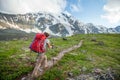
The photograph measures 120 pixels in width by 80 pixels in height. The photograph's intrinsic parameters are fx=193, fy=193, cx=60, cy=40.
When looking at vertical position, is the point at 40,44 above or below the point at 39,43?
below

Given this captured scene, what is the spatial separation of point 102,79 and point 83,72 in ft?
9.02

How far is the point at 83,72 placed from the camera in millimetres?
26938

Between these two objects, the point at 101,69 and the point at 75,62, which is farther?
the point at 75,62

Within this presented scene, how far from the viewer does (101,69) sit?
28984 millimetres

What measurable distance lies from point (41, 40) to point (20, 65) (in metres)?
7.07

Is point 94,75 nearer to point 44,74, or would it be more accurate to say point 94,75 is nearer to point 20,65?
point 44,74

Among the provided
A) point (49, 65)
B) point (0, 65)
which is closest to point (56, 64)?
point (49, 65)

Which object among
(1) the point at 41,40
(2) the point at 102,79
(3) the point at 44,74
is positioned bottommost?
(2) the point at 102,79

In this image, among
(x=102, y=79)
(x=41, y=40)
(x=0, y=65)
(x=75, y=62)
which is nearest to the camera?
(x=41, y=40)

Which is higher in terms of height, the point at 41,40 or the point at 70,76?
the point at 41,40

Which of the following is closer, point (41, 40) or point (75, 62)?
point (41, 40)

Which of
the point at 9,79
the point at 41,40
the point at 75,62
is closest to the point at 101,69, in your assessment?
the point at 75,62

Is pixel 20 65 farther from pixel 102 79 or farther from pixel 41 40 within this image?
pixel 102 79

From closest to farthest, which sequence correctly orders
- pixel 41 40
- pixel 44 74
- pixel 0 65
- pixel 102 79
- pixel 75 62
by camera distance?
1. pixel 41 40
2. pixel 44 74
3. pixel 102 79
4. pixel 0 65
5. pixel 75 62
